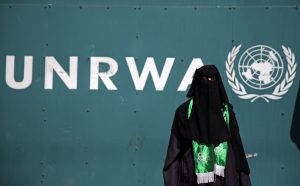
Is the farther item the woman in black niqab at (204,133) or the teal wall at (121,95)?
the teal wall at (121,95)

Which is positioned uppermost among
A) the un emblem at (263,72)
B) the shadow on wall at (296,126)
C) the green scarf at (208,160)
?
the un emblem at (263,72)

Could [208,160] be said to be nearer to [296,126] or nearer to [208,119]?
[208,119]

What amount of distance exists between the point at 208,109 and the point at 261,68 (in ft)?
3.62

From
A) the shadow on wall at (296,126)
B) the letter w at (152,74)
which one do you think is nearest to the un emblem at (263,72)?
the shadow on wall at (296,126)

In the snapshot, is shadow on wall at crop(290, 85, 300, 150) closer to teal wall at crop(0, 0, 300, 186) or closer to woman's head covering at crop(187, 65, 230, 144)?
teal wall at crop(0, 0, 300, 186)

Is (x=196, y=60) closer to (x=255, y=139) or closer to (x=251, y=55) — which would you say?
(x=251, y=55)

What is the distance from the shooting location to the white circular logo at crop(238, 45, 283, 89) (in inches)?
141

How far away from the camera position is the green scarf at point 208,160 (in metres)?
2.59

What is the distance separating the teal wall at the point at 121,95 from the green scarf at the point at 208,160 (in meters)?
0.99

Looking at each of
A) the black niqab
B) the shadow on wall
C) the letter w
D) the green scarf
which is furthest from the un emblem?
the green scarf

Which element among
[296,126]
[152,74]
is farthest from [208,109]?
[296,126]

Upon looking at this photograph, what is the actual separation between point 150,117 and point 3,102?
1.10 m

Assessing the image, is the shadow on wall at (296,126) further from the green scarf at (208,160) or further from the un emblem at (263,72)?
the green scarf at (208,160)

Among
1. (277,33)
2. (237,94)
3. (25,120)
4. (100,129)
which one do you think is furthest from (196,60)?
(25,120)
